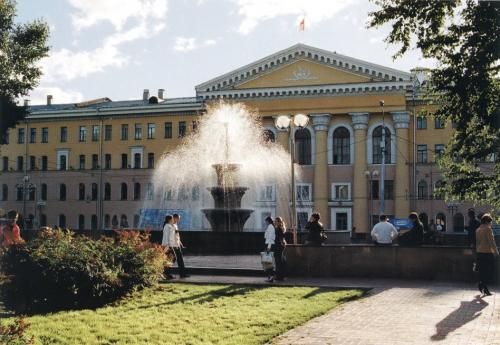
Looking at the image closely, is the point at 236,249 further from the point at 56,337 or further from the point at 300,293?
the point at 56,337

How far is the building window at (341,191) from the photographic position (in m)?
59.2

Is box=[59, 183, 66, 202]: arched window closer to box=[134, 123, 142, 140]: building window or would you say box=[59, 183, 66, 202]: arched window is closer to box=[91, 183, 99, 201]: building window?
box=[91, 183, 99, 201]: building window

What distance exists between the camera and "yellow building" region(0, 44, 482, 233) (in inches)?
2271

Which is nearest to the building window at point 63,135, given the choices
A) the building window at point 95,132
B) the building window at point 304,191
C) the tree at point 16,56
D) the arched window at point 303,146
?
the building window at point 95,132

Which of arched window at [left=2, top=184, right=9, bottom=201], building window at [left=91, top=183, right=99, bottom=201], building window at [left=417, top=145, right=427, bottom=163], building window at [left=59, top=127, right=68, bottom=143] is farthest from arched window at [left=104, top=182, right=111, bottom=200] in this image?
building window at [left=417, top=145, right=427, bottom=163]

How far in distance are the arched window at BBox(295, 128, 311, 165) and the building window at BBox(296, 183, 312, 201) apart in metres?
2.22

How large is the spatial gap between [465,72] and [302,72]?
2139 inches

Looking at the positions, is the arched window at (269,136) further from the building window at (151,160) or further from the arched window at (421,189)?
the arched window at (421,189)

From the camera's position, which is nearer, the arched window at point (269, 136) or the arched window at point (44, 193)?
the arched window at point (269, 136)

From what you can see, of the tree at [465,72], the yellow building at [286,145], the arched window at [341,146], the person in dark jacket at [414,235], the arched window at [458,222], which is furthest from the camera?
the arched window at [341,146]

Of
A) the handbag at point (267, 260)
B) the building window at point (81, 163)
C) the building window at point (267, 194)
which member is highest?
the building window at point (81, 163)

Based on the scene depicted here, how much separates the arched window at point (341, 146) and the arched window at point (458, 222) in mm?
10666

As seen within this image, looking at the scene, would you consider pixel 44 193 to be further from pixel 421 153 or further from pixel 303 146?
pixel 421 153

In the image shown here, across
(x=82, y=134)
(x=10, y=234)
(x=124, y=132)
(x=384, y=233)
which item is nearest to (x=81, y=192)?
(x=82, y=134)
